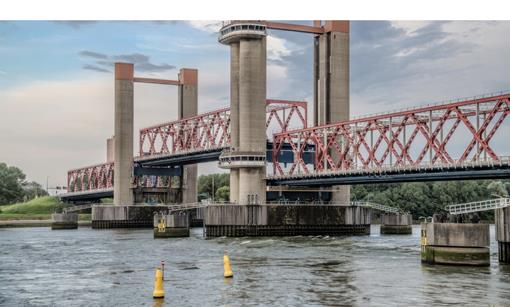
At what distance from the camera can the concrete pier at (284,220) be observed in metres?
94.7

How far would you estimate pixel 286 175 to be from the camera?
349ft

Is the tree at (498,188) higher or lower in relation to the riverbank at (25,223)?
higher

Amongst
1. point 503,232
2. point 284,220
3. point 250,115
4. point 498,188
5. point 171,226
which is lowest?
point 171,226

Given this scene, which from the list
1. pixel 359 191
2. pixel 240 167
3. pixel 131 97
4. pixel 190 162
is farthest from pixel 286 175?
pixel 359 191

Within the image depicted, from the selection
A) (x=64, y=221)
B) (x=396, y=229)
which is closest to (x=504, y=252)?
(x=396, y=229)

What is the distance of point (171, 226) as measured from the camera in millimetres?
94875

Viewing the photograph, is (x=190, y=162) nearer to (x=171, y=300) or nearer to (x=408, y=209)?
(x=408, y=209)

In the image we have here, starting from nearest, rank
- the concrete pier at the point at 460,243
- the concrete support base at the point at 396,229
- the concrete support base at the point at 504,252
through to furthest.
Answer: the concrete pier at the point at 460,243 → the concrete support base at the point at 504,252 → the concrete support base at the point at 396,229

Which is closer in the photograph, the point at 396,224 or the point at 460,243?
the point at 460,243

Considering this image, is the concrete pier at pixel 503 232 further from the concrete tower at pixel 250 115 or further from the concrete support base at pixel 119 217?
the concrete support base at pixel 119 217

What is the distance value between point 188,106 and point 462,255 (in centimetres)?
11786

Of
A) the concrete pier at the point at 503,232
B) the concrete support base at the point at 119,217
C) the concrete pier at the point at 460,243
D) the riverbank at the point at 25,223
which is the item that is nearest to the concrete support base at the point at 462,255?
the concrete pier at the point at 460,243

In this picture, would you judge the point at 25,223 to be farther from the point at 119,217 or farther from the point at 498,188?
the point at 498,188

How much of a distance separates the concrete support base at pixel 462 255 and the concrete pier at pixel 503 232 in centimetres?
243
